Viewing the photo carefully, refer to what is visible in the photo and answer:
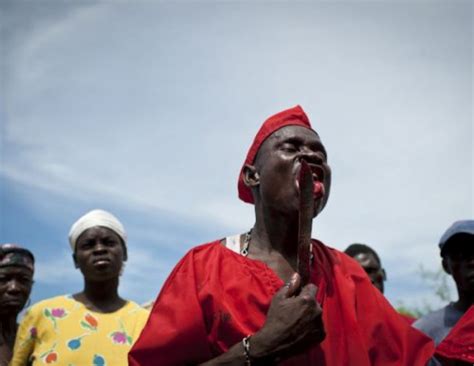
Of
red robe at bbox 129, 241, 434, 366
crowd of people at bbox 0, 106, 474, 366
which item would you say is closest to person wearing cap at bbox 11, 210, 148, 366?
crowd of people at bbox 0, 106, 474, 366

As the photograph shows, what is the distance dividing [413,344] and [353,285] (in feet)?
1.21

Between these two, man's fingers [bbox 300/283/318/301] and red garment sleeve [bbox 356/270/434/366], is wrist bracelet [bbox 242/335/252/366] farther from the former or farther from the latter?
red garment sleeve [bbox 356/270/434/366]

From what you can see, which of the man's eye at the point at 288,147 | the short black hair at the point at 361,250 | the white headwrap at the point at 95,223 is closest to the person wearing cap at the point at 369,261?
the short black hair at the point at 361,250

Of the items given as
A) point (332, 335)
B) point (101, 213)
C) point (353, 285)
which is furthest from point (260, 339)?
point (101, 213)

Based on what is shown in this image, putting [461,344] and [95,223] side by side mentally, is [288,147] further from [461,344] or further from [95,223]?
[95,223]

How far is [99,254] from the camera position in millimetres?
5094

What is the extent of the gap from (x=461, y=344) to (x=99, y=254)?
2.81m

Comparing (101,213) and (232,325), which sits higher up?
(101,213)

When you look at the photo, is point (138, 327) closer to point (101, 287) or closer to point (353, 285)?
point (101, 287)

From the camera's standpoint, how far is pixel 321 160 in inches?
119

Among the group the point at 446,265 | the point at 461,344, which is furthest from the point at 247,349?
the point at 446,265

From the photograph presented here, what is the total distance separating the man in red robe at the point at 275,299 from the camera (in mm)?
2576

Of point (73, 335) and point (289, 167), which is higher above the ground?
point (289, 167)

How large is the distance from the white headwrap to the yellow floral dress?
570mm
